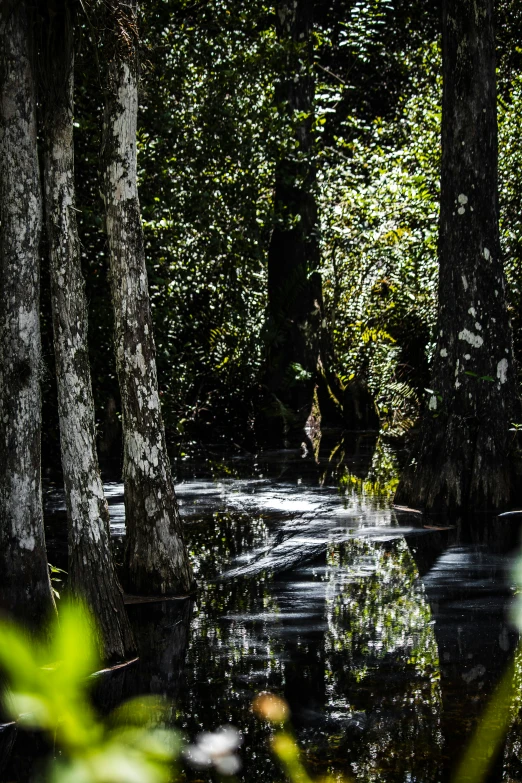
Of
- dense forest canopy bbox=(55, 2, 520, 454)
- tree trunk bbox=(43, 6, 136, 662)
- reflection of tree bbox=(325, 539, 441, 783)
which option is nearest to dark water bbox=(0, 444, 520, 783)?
reflection of tree bbox=(325, 539, 441, 783)

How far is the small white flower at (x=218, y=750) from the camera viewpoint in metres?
→ 4.69

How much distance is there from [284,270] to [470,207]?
931cm

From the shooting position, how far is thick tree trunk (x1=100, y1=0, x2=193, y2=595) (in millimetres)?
7715

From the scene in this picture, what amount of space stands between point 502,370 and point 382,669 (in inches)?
240

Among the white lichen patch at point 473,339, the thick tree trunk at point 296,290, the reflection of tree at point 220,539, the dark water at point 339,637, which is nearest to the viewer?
the dark water at point 339,637

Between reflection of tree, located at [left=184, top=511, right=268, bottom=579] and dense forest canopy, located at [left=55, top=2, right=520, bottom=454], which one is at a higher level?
dense forest canopy, located at [left=55, top=2, right=520, bottom=454]

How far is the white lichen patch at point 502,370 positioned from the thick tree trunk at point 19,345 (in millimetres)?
6823

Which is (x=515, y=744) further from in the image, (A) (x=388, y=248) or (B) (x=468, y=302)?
(A) (x=388, y=248)

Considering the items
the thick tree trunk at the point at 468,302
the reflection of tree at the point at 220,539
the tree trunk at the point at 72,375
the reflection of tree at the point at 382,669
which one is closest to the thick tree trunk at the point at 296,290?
the thick tree trunk at the point at 468,302

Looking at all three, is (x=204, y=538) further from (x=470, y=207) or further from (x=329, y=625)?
(x=470, y=207)

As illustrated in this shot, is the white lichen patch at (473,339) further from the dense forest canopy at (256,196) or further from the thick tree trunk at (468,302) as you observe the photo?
the dense forest canopy at (256,196)

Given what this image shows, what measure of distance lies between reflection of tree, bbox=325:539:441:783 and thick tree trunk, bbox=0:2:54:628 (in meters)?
2.05

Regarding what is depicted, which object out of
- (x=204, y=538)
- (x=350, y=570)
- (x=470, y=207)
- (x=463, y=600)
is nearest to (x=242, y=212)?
(x=470, y=207)

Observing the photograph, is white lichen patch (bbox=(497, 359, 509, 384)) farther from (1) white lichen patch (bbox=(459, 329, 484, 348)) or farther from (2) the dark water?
(2) the dark water
